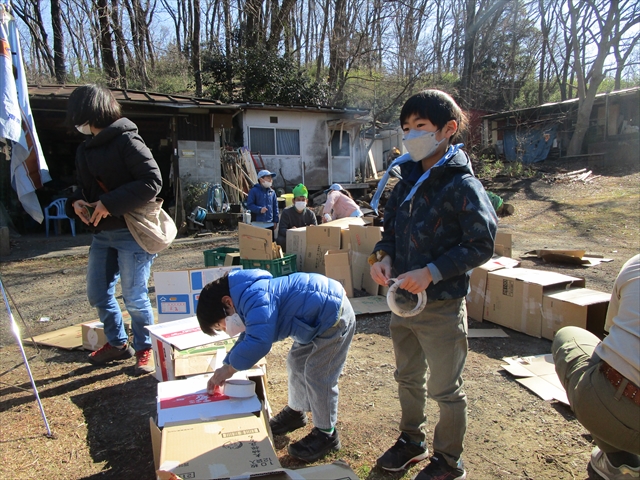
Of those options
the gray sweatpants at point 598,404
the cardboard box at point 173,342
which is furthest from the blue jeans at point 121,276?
the gray sweatpants at point 598,404

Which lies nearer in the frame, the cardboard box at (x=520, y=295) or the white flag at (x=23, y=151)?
the white flag at (x=23, y=151)

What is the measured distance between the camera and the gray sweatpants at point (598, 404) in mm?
1486

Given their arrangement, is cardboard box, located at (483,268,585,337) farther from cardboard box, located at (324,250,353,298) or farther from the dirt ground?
cardboard box, located at (324,250,353,298)

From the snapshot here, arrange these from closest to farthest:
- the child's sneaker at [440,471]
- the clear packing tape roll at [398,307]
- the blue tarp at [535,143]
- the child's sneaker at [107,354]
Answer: the clear packing tape roll at [398,307] < the child's sneaker at [440,471] < the child's sneaker at [107,354] < the blue tarp at [535,143]

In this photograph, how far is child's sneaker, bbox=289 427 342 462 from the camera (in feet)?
7.18

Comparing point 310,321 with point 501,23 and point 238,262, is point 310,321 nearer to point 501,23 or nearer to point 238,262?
point 238,262

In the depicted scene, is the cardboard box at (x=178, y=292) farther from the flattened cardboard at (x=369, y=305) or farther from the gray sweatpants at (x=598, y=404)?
the gray sweatpants at (x=598, y=404)

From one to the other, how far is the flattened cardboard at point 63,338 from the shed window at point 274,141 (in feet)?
35.1

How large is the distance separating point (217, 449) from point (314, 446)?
592mm

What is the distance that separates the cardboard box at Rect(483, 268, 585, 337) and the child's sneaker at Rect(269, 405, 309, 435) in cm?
240

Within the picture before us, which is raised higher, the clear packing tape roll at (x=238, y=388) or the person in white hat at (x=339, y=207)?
the person in white hat at (x=339, y=207)

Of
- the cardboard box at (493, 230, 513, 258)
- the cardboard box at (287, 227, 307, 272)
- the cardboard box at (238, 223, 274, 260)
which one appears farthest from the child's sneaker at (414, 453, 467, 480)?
the cardboard box at (287, 227, 307, 272)

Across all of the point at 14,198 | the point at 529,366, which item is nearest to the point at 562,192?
the point at 529,366

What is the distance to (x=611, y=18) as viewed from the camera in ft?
53.1
